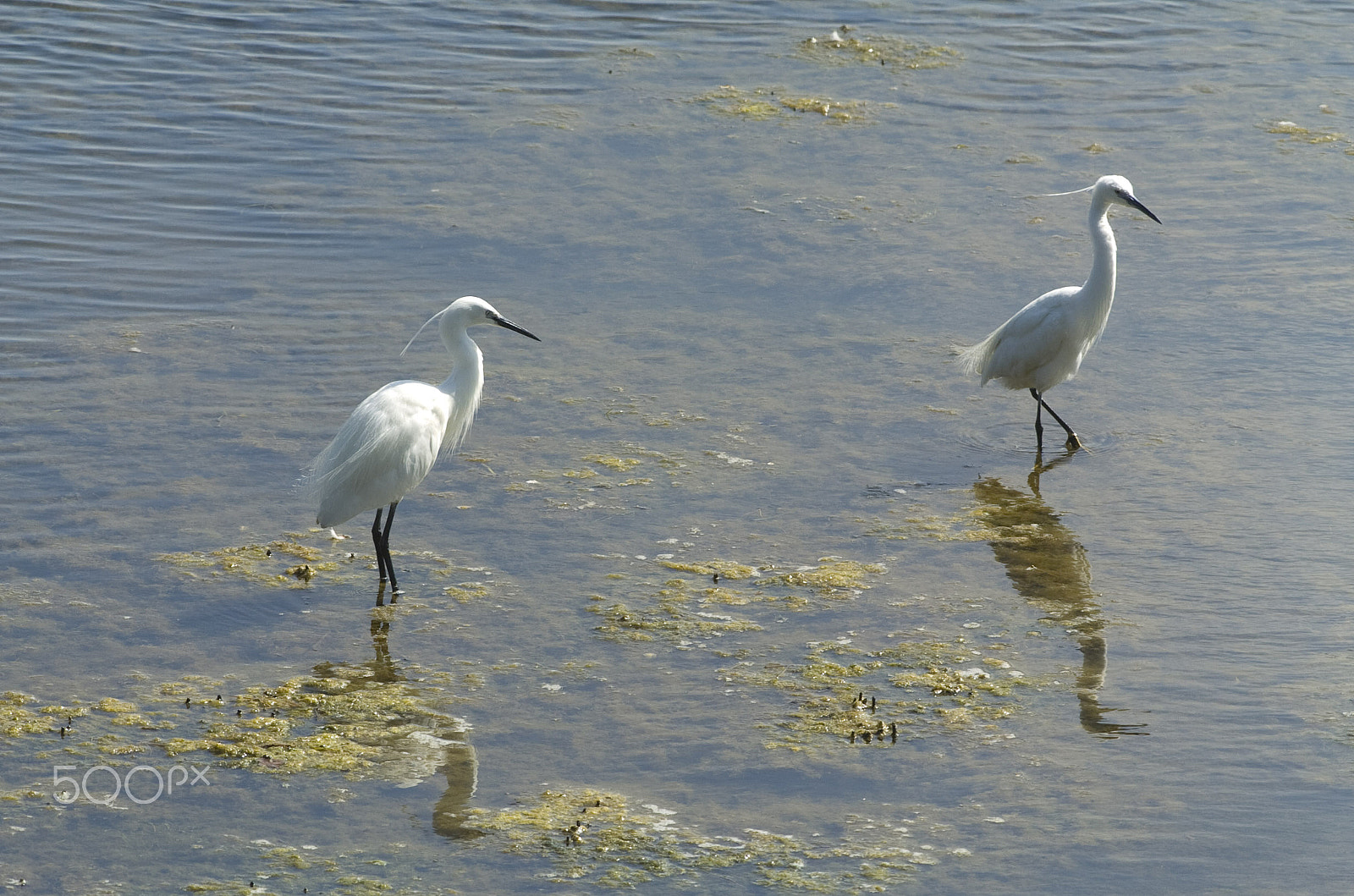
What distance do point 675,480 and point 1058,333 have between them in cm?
201

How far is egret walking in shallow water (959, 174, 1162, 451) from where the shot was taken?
22.3 feet

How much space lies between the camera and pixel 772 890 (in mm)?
3799

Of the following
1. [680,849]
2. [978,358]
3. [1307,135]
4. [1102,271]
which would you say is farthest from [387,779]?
[1307,135]

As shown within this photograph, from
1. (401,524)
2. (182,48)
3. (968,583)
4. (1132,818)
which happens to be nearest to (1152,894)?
(1132,818)

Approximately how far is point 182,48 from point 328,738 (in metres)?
8.99

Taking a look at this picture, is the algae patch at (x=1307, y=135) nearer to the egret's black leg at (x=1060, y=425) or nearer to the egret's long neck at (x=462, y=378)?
the egret's black leg at (x=1060, y=425)

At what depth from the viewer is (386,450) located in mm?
5246

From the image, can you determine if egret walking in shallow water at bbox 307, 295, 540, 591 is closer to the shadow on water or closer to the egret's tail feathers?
the shadow on water

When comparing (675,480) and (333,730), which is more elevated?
(675,480)

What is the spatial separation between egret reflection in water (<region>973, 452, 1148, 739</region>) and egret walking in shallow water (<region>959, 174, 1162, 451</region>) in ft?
1.40

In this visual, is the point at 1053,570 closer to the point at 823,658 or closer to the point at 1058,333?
the point at 823,658

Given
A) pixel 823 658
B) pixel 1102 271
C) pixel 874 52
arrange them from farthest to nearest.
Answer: pixel 874 52 → pixel 1102 271 → pixel 823 658

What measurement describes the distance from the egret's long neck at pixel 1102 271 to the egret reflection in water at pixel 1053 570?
2.65 ft

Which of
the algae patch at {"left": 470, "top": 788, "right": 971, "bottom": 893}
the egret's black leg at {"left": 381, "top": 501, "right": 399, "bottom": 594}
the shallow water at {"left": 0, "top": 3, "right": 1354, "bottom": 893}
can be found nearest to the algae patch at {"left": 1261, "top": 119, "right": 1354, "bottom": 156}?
the shallow water at {"left": 0, "top": 3, "right": 1354, "bottom": 893}
